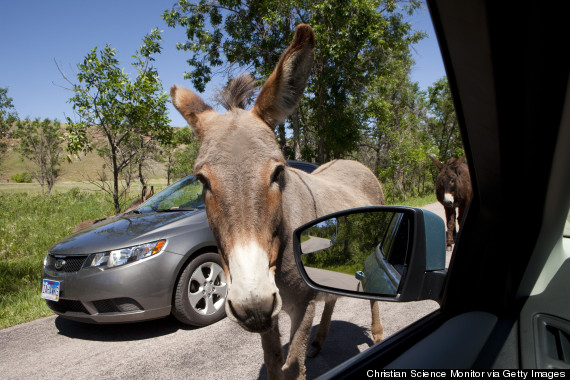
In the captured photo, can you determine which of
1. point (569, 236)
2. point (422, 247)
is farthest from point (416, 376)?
point (569, 236)

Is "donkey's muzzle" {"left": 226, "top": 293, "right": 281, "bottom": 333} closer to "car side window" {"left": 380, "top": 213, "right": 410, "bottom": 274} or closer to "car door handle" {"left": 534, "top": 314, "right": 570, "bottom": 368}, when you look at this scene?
"car side window" {"left": 380, "top": 213, "right": 410, "bottom": 274}

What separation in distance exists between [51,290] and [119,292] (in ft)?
3.51

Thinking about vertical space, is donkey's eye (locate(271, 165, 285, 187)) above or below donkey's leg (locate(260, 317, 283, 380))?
above

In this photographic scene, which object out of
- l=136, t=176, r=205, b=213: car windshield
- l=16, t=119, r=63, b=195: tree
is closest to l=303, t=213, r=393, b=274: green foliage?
l=136, t=176, r=205, b=213: car windshield

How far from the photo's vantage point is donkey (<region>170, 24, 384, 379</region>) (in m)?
1.72

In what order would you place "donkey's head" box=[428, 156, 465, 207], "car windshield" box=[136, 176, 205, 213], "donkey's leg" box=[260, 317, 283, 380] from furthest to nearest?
"car windshield" box=[136, 176, 205, 213] < "donkey's head" box=[428, 156, 465, 207] < "donkey's leg" box=[260, 317, 283, 380]

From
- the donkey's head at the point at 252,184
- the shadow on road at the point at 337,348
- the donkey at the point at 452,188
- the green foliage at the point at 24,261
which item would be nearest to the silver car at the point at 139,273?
the green foliage at the point at 24,261

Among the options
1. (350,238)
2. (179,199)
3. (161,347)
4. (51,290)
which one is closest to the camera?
(350,238)

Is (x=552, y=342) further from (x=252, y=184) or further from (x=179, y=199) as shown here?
(x=179, y=199)

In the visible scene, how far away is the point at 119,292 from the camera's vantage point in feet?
13.4

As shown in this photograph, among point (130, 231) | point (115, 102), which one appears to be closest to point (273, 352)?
point (130, 231)

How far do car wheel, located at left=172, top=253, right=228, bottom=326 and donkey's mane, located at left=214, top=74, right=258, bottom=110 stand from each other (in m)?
2.57

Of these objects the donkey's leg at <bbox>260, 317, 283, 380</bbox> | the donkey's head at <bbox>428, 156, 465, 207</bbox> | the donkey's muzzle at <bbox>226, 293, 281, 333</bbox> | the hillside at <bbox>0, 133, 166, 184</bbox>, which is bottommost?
the donkey's leg at <bbox>260, 317, 283, 380</bbox>

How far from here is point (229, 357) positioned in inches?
143
